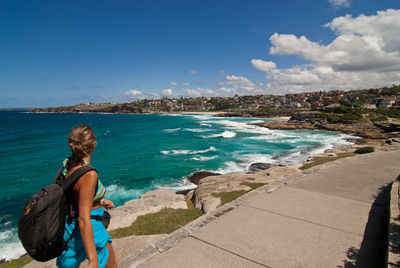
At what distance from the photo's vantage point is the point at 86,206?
75.7 inches

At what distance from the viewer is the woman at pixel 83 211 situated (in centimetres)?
193

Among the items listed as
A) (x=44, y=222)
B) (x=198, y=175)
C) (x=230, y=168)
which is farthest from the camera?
(x=230, y=168)

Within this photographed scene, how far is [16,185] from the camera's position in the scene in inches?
659

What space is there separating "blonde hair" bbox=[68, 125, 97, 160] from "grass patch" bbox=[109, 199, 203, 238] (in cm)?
460

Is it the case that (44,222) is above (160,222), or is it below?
above

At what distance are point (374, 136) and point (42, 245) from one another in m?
43.9

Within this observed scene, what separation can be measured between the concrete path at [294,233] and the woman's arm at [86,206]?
71.6 inches

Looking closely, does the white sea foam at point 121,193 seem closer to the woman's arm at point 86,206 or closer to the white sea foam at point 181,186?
the white sea foam at point 181,186

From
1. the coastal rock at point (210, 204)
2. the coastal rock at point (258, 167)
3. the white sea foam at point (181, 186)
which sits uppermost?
the coastal rock at point (210, 204)

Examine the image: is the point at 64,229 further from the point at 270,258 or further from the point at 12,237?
the point at 12,237

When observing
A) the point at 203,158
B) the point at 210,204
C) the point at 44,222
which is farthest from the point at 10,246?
the point at 203,158

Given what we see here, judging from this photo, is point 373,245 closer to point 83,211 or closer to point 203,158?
point 83,211

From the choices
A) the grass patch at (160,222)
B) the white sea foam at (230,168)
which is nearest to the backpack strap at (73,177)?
the grass patch at (160,222)

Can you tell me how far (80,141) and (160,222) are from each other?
534cm
